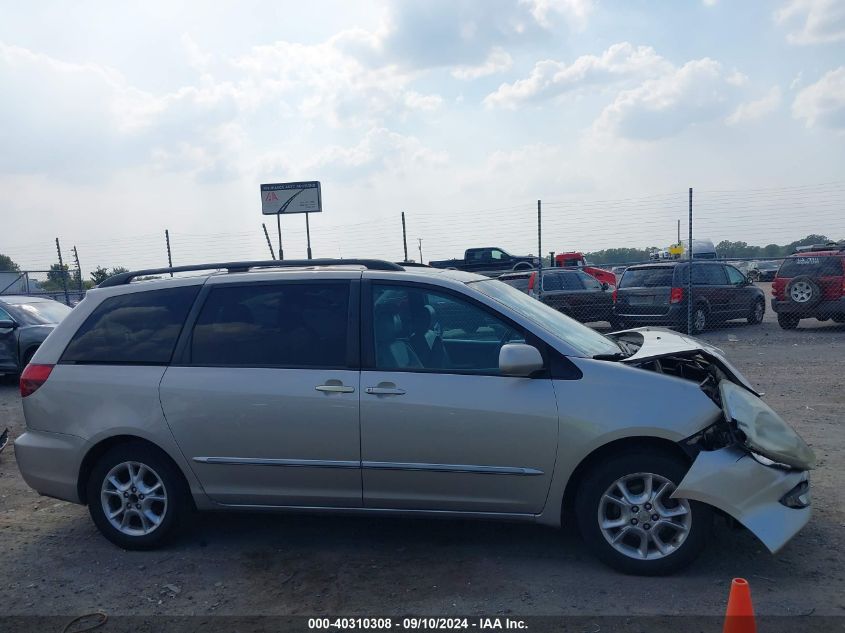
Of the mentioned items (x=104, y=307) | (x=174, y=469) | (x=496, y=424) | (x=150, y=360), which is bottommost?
(x=174, y=469)

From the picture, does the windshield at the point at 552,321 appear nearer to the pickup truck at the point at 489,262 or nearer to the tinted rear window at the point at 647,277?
the tinted rear window at the point at 647,277

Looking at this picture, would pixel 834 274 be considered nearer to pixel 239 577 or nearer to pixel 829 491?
pixel 829 491

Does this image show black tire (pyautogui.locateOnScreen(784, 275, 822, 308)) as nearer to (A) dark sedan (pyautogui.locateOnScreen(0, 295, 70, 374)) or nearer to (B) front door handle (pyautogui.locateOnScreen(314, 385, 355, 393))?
(B) front door handle (pyautogui.locateOnScreen(314, 385, 355, 393))

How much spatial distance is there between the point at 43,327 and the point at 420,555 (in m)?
9.06

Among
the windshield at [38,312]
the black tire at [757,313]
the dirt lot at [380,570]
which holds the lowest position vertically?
the black tire at [757,313]

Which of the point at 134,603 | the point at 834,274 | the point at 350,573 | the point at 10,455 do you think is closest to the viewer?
the point at 134,603

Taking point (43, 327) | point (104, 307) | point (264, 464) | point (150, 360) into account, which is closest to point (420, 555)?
point (264, 464)

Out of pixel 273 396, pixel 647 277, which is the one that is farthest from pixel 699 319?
pixel 273 396

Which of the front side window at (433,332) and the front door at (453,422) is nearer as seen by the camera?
the front door at (453,422)

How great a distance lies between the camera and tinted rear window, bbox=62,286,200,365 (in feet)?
16.1

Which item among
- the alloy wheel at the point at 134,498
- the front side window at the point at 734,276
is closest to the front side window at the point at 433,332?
the alloy wheel at the point at 134,498

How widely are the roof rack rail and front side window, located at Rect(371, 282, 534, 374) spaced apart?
11.5 inches

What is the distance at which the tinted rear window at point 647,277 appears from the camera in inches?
592

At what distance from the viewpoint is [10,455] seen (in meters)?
7.41
